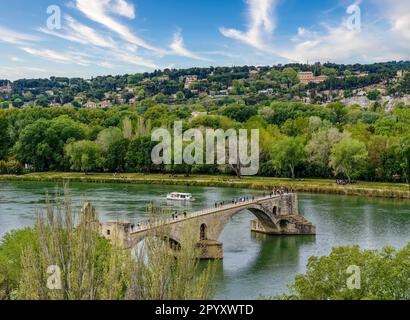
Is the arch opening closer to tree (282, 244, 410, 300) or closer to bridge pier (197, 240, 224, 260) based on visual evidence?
bridge pier (197, 240, 224, 260)

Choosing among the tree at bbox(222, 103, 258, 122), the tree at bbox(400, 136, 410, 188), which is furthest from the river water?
the tree at bbox(222, 103, 258, 122)

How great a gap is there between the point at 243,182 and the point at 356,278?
55.7 metres

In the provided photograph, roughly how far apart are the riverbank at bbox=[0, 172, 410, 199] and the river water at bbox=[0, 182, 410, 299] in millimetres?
2598

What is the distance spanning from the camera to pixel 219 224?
43.3m

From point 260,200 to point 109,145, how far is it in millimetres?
49767

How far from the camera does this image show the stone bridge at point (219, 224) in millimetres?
32281

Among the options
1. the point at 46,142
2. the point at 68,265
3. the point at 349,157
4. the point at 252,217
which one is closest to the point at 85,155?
the point at 46,142

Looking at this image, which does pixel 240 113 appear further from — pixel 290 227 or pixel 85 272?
pixel 85 272

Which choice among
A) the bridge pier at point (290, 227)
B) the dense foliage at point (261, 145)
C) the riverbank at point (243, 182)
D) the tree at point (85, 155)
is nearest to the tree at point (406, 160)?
the dense foliage at point (261, 145)
